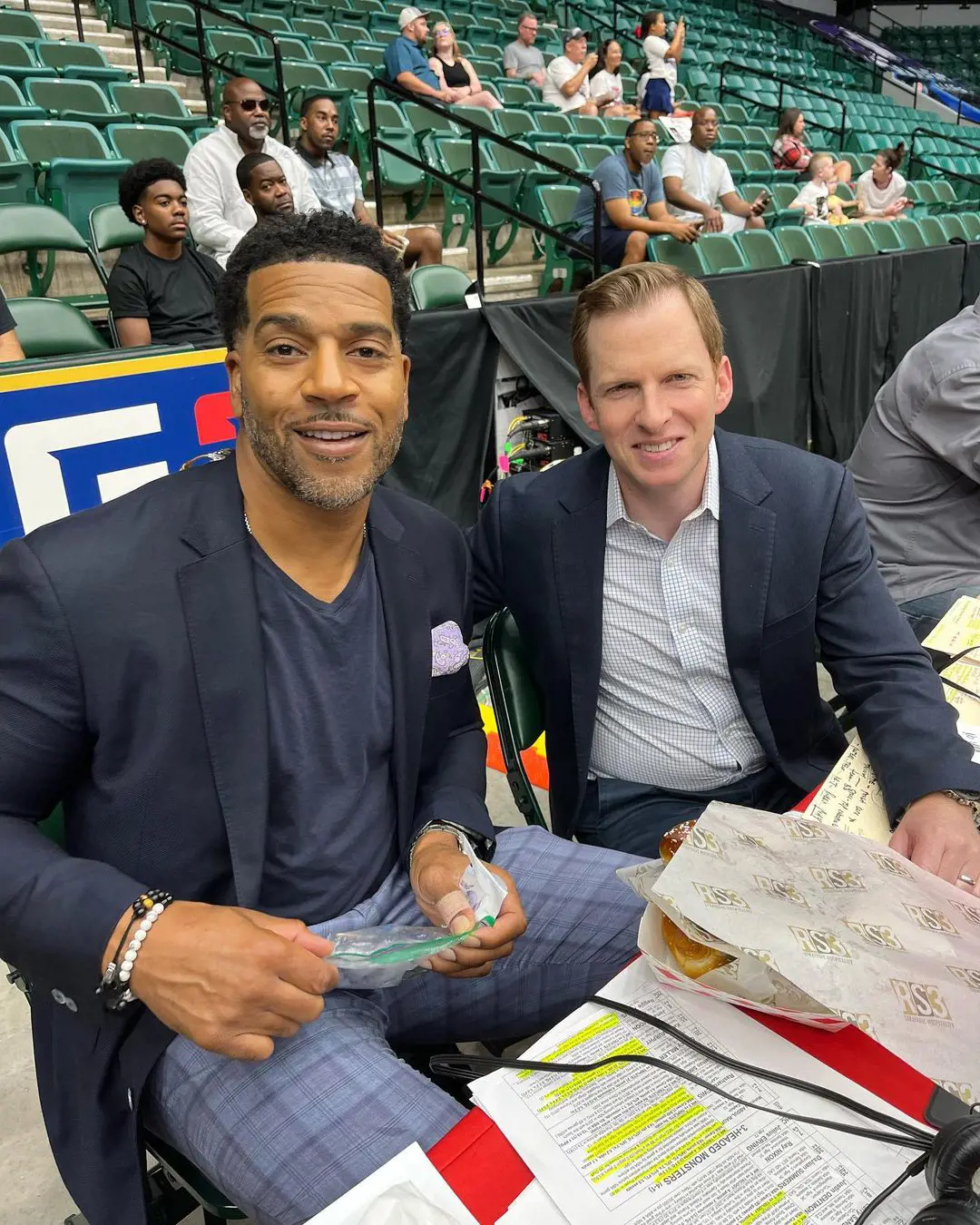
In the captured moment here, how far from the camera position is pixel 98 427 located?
8.95 feet

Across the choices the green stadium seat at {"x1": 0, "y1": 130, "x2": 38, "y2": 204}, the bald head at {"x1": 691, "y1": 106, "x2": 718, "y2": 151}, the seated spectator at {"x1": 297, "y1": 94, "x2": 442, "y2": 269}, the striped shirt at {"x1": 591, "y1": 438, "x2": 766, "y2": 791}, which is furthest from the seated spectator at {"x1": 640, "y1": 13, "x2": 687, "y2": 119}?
the striped shirt at {"x1": 591, "y1": 438, "x2": 766, "y2": 791}

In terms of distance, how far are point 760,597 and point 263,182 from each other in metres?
3.80

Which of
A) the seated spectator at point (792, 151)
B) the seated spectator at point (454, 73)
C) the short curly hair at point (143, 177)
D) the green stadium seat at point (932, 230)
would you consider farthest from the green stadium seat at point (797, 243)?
the short curly hair at point (143, 177)

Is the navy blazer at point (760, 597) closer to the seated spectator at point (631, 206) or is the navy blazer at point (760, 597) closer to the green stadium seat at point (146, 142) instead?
the seated spectator at point (631, 206)

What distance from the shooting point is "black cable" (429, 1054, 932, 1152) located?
2.37 feet

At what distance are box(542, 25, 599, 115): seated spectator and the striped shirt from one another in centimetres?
870

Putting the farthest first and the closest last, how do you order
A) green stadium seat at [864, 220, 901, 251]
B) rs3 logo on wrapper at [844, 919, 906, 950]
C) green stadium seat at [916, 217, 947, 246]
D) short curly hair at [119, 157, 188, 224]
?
1. green stadium seat at [916, 217, 947, 246]
2. green stadium seat at [864, 220, 901, 251]
3. short curly hair at [119, 157, 188, 224]
4. rs3 logo on wrapper at [844, 919, 906, 950]

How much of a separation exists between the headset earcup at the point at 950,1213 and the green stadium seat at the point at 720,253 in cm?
595

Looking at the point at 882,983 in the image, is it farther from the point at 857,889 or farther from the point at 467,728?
the point at 467,728

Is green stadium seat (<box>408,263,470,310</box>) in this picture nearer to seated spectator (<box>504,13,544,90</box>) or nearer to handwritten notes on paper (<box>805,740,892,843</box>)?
handwritten notes on paper (<box>805,740,892,843</box>)

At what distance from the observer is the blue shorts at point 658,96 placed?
8984mm

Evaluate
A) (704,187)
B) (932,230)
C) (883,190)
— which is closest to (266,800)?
(704,187)

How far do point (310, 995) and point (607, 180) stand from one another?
19.3 ft

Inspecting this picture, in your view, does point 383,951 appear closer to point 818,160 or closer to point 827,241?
point 827,241
